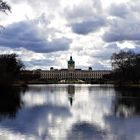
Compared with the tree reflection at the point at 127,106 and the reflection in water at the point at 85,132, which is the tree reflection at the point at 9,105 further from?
the tree reflection at the point at 127,106

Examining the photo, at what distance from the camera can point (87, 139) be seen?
24.7m

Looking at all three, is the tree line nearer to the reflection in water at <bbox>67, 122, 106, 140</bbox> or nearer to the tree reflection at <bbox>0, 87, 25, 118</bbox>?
the tree reflection at <bbox>0, 87, 25, 118</bbox>

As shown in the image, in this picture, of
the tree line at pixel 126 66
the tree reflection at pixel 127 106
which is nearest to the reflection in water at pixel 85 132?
the tree reflection at pixel 127 106

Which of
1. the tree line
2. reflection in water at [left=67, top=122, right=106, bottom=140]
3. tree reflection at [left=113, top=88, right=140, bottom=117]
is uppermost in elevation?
the tree line

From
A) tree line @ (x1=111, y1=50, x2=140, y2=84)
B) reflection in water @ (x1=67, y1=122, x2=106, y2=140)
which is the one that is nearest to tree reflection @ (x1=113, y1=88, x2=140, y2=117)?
reflection in water @ (x1=67, y1=122, x2=106, y2=140)

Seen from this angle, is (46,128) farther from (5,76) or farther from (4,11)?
(5,76)

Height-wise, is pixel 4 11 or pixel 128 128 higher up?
pixel 4 11

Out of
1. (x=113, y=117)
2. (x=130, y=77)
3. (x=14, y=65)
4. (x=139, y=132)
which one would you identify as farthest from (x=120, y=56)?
(x=139, y=132)

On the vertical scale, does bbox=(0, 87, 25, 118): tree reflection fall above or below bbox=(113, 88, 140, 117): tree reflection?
below

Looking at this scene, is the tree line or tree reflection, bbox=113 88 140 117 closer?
tree reflection, bbox=113 88 140 117

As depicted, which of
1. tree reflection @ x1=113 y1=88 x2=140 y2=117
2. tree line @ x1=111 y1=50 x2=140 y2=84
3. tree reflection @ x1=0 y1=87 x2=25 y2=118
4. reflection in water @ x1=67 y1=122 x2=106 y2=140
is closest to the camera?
→ reflection in water @ x1=67 y1=122 x2=106 y2=140

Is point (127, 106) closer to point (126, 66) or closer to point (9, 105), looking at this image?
point (9, 105)

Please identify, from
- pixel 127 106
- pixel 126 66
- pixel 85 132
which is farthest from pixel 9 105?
pixel 126 66

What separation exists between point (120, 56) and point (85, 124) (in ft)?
432
